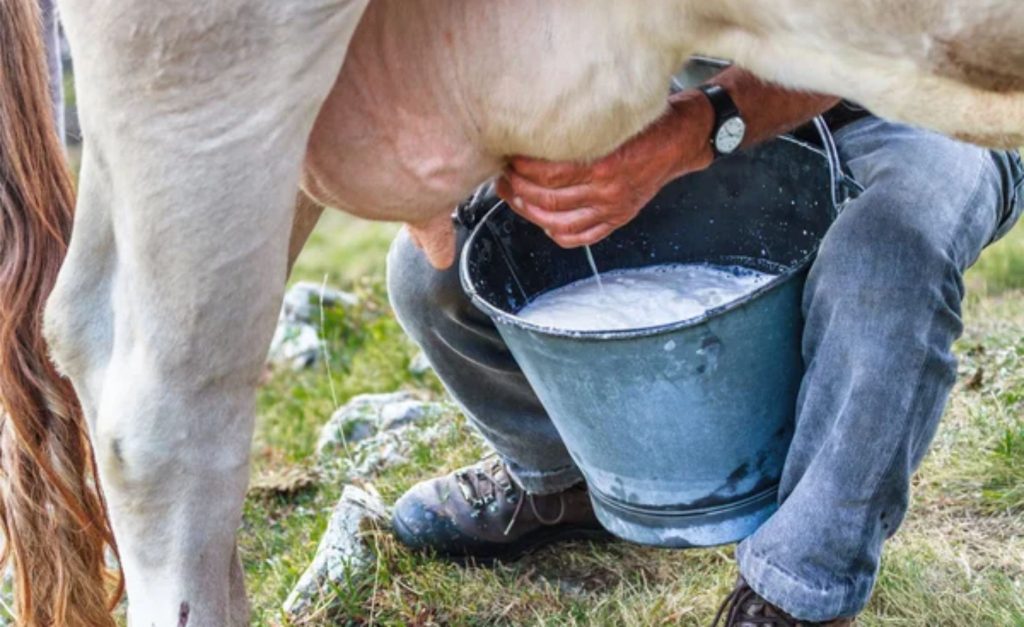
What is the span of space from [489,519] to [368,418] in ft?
3.06

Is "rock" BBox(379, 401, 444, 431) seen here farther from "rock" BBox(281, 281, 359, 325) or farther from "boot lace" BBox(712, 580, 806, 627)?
"boot lace" BBox(712, 580, 806, 627)

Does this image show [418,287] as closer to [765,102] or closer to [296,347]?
[765,102]

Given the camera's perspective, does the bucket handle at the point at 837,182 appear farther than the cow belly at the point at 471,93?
Yes

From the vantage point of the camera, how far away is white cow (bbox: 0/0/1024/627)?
169 cm

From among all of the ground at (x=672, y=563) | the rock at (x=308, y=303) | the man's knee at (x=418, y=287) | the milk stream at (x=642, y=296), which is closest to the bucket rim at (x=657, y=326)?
the milk stream at (x=642, y=296)

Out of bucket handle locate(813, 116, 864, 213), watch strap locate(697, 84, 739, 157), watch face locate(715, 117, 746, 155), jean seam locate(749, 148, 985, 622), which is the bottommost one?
jean seam locate(749, 148, 985, 622)

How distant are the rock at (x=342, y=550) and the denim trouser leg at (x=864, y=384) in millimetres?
860

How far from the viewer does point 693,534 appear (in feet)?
7.38

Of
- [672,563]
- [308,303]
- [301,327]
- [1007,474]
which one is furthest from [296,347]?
[1007,474]

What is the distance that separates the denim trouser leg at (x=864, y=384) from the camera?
6.82 feet

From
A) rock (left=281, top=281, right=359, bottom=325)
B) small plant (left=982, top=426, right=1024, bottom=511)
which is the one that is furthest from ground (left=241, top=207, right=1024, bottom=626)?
rock (left=281, top=281, right=359, bottom=325)

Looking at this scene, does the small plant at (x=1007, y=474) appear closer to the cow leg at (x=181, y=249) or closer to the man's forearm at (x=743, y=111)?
the man's forearm at (x=743, y=111)

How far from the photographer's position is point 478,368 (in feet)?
8.90

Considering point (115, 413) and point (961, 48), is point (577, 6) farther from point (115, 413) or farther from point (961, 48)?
point (115, 413)
